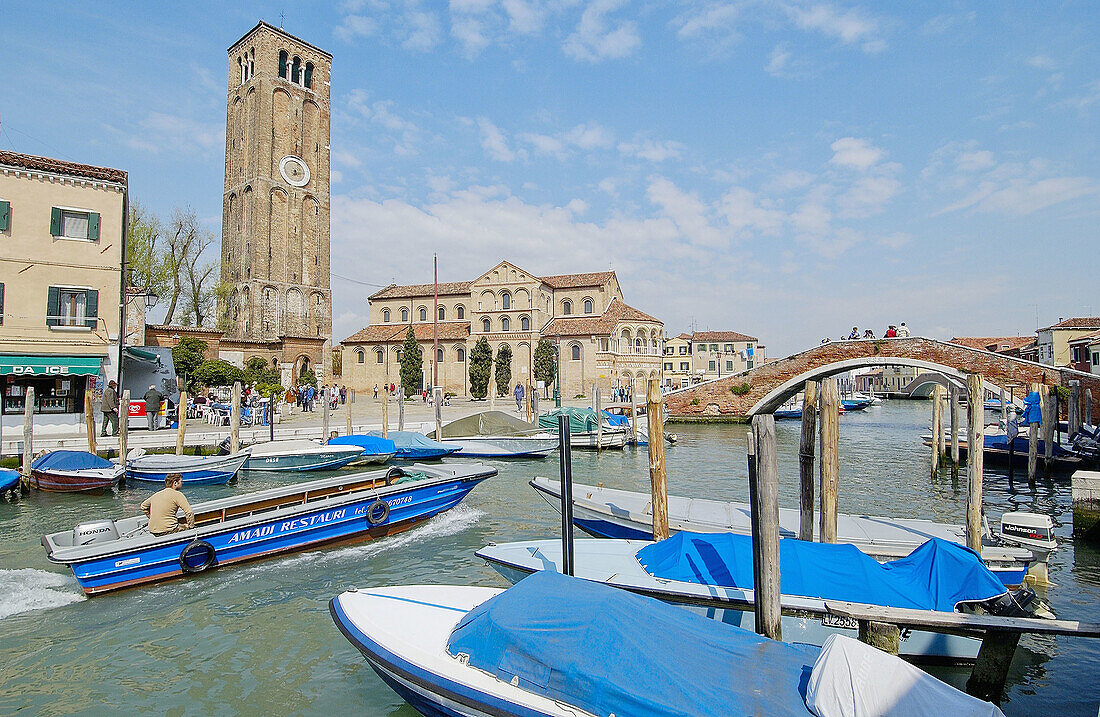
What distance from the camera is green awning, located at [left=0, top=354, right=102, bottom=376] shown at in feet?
62.8

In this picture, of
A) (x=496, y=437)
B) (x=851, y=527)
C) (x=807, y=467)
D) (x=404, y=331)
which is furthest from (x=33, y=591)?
(x=404, y=331)

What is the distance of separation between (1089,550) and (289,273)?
48134 mm

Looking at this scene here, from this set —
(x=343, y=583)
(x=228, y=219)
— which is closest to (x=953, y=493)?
(x=343, y=583)

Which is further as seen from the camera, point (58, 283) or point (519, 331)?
point (519, 331)

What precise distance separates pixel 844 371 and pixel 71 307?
31.6m

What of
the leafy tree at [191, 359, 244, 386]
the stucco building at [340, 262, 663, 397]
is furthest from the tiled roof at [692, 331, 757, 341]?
the leafy tree at [191, 359, 244, 386]

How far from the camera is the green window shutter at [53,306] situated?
1984 centimetres

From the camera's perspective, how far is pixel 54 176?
19.9 metres

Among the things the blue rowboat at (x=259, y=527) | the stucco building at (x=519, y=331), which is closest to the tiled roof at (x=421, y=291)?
the stucco building at (x=519, y=331)

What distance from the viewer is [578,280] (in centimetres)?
5197

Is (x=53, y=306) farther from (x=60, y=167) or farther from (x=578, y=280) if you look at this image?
(x=578, y=280)

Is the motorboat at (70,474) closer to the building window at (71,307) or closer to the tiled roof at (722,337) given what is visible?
the building window at (71,307)

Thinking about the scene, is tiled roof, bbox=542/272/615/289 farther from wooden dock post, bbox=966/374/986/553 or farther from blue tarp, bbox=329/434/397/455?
wooden dock post, bbox=966/374/986/553

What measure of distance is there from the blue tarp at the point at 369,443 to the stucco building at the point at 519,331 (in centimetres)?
2765
